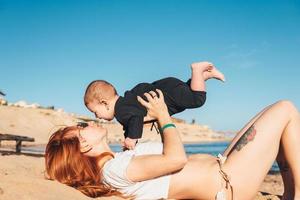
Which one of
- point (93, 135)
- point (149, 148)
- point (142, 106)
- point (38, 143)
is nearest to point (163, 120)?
point (149, 148)

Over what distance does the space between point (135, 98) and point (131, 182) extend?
50.0 inches

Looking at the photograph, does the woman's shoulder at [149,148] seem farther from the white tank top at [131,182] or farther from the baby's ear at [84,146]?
the baby's ear at [84,146]

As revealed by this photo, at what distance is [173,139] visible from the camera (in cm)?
342

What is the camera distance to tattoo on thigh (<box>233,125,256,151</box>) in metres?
3.73

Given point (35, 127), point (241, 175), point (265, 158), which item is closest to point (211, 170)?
point (241, 175)

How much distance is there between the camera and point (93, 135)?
153 inches

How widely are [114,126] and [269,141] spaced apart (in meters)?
48.1

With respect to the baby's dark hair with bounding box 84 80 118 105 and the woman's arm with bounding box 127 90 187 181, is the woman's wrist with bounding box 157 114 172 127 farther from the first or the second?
the baby's dark hair with bounding box 84 80 118 105

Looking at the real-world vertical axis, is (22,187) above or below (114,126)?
above

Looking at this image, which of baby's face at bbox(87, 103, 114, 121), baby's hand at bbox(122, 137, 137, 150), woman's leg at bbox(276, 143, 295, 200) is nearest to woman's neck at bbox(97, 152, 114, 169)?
baby's hand at bbox(122, 137, 137, 150)

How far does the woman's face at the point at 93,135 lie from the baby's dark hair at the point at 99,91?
0.69 meters

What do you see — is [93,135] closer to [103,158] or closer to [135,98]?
[103,158]

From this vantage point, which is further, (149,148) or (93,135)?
(93,135)

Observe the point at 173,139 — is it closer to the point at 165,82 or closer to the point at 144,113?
the point at 144,113
